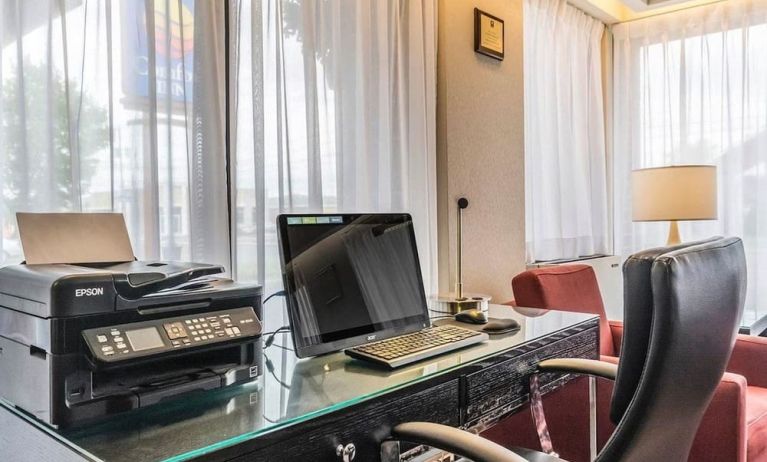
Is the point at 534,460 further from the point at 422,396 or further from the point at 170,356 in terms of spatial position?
the point at 170,356

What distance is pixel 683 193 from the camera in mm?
2979

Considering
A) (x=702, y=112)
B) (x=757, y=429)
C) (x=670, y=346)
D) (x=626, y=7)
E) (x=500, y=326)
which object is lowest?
(x=757, y=429)

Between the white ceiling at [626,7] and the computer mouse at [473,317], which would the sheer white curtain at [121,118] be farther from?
the white ceiling at [626,7]

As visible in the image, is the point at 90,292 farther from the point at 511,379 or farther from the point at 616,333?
the point at 616,333

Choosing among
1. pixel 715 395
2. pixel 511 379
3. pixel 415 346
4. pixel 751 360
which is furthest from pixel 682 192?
pixel 415 346

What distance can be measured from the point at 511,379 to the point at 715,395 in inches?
30.3

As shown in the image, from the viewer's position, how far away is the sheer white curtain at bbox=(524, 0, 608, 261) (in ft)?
10.6

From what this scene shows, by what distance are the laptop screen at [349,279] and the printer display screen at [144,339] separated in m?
0.39

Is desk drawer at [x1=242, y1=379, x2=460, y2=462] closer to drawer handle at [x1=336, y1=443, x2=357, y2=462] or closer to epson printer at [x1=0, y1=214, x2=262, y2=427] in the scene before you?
drawer handle at [x1=336, y1=443, x2=357, y2=462]

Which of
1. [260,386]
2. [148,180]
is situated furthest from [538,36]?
[260,386]

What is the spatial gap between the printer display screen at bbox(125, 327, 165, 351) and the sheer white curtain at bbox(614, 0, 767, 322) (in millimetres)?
3522

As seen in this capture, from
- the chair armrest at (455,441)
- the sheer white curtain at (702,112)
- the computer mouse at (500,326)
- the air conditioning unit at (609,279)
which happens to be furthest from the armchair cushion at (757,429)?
the sheer white curtain at (702,112)

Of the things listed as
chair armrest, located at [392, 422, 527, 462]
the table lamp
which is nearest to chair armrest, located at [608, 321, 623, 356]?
the table lamp

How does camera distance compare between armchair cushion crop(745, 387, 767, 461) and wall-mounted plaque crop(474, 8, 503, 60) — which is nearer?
armchair cushion crop(745, 387, 767, 461)
